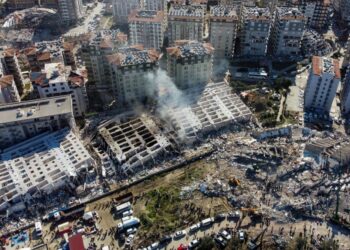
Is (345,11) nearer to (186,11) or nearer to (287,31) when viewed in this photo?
(287,31)

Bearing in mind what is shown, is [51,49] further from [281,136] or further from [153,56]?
[281,136]

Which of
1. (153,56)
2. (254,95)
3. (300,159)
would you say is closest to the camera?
(300,159)

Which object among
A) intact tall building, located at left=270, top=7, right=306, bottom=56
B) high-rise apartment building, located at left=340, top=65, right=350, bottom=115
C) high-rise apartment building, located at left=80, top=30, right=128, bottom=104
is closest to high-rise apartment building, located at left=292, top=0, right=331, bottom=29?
intact tall building, located at left=270, top=7, right=306, bottom=56

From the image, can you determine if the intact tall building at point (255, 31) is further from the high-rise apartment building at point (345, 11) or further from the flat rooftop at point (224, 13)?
the high-rise apartment building at point (345, 11)

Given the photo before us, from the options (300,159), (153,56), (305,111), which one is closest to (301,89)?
(305,111)

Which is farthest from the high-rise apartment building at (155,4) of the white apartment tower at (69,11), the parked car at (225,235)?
the parked car at (225,235)

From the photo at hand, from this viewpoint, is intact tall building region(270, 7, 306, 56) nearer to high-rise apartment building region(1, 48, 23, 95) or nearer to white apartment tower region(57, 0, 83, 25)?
white apartment tower region(57, 0, 83, 25)
